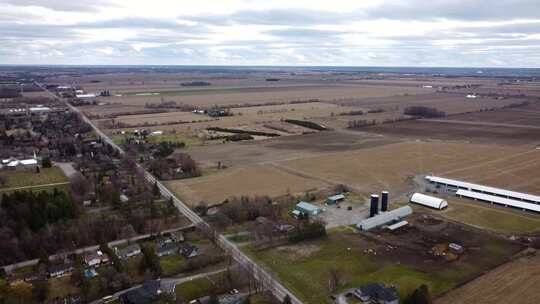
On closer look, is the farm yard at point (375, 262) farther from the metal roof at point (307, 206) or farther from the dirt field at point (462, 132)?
the dirt field at point (462, 132)

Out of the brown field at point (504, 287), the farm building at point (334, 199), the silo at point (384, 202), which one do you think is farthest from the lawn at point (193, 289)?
the silo at point (384, 202)

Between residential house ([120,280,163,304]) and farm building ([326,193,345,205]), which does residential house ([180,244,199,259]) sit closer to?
residential house ([120,280,163,304])

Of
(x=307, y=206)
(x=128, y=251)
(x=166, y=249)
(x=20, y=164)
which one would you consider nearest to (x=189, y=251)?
(x=166, y=249)

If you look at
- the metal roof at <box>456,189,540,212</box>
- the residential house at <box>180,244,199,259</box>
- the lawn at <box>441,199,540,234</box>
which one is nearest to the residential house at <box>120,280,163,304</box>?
the residential house at <box>180,244,199,259</box>

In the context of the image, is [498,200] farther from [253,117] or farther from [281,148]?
[253,117]

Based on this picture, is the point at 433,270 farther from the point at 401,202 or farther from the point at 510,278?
the point at 401,202

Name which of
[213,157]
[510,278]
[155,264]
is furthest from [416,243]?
[213,157]
